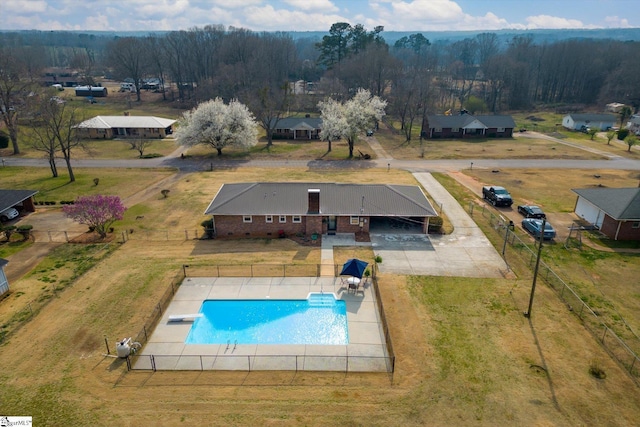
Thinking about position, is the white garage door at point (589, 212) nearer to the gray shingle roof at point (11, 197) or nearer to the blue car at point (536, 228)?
the blue car at point (536, 228)

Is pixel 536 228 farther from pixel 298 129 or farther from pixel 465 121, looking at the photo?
pixel 298 129

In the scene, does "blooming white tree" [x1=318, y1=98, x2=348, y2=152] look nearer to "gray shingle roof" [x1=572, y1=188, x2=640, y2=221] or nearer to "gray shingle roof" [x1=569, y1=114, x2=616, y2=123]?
"gray shingle roof" [x1=572, y1=188, x2=640, y2=221]

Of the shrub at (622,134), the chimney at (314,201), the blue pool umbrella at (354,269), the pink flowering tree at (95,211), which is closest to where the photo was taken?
the blue pool umbrella at (354,269)

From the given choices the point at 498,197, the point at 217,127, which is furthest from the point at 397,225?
the point at 217,127

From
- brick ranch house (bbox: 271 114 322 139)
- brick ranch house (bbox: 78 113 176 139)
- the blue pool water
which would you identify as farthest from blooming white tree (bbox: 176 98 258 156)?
the blue pool water

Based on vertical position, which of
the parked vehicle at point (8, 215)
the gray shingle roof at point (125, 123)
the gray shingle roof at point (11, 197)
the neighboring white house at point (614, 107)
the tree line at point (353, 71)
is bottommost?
the parked vehicle at point (8, 215)

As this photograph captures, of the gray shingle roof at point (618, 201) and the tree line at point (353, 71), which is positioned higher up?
the tree line at point (353, 71)

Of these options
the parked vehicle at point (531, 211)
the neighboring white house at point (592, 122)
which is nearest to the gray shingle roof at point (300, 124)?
the parked vehicle at point (531, 211)
